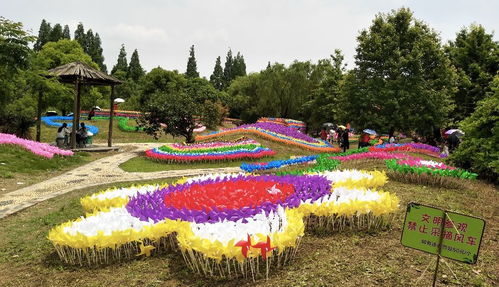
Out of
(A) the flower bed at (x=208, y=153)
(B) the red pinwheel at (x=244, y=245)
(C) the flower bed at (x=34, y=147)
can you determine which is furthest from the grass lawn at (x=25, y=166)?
(B) the red pinwheel at (x=244, y=245)

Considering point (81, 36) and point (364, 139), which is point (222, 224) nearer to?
point (364, 139)

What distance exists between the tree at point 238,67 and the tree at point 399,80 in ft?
193

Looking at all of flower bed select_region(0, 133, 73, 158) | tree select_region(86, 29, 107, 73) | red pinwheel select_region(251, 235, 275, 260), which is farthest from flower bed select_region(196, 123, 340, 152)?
tree select_region(86, 29, 107, 73)

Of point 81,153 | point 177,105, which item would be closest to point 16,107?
point 81,153

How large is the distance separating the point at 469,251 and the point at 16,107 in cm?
2352

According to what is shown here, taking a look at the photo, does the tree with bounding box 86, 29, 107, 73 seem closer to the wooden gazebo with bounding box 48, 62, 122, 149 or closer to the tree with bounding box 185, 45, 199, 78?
the tree with bounding box 185, 45, 199, 78

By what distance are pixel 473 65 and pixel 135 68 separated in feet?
205

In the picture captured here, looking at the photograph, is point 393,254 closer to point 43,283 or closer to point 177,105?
point 43,283

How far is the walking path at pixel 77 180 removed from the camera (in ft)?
29.2

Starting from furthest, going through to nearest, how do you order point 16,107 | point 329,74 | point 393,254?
point 329,74 < point 16,107 < point 393,254

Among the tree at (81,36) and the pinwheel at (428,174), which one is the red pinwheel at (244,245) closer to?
the pinwheel at (428,174)

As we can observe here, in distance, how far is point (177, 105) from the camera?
2128 cm

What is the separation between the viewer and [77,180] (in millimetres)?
12016

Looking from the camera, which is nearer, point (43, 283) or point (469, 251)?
point (469, 251)
